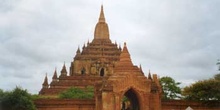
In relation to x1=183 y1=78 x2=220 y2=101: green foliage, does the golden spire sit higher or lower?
higher

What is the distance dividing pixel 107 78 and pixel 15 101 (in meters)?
17.7

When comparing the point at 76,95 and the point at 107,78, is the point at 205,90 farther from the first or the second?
the point at 76,95

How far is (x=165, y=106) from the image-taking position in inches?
1288

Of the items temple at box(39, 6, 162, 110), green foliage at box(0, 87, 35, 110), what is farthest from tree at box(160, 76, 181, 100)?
green foliage at box(0, 87, 35, 110)

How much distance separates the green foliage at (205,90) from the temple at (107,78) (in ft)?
15.1

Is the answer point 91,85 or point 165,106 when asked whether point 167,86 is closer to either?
point 165,106

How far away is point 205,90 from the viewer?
33969 mm

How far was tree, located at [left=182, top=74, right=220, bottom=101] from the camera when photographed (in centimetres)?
3331

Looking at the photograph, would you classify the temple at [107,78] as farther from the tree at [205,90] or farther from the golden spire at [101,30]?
the tree at [205,90]

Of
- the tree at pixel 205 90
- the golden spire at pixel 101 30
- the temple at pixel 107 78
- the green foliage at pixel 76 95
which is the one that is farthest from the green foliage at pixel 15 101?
the golden spire at pixel 101 30

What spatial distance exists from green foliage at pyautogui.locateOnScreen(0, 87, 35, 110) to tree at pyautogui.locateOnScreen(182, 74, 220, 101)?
605 inches

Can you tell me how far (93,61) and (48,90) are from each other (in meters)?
10.5

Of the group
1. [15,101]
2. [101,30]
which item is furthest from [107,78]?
[101,30]

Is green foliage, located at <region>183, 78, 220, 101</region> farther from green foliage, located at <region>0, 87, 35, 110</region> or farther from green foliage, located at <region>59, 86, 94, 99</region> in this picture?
green foliage, located at <region>0, 87, 35, 110</region>
